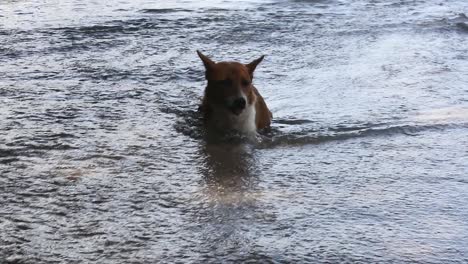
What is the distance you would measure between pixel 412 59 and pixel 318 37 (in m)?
1.66

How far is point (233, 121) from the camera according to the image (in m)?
7.23

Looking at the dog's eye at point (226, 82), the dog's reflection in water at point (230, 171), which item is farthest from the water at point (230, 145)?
the dog's eye at point (226, 82)

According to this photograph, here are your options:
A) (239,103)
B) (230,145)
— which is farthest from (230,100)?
(230,145)

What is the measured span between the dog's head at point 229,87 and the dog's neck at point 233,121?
44 millimetres

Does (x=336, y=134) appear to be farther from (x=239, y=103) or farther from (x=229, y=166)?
(x=229, y=166)

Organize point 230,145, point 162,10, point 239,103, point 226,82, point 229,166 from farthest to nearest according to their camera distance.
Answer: point 162,10
point 226,82
point 239,103
point 230,145
point 229,166

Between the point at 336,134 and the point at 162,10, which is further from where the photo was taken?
the point at 162,10

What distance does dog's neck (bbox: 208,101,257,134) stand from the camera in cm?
723

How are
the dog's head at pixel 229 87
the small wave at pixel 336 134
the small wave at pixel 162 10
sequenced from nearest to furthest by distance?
the small wave at pixel 336 134 → the dog's head at pixel 229 87 → the small wave at pixel 162 10

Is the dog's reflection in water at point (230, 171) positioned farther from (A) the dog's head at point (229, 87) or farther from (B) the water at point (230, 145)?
(A) the dog's head at point (229, 87)

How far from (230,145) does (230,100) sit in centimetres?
44

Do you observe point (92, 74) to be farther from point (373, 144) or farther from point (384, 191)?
point (384, 191)

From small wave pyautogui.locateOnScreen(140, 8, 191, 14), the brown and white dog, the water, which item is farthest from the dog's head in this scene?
small wave pyautogui.locateOnScreen(140, 8, 191, 14)

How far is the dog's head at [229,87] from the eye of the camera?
7164 millimetres
